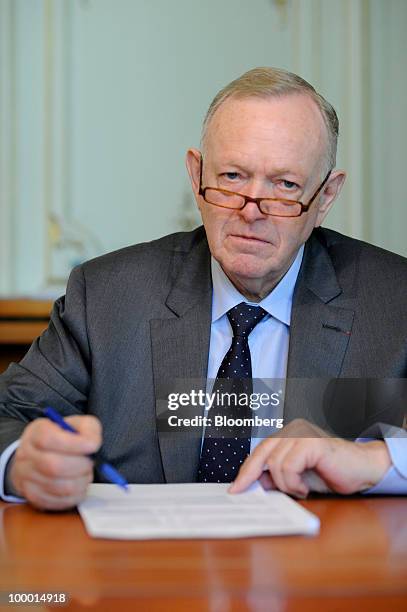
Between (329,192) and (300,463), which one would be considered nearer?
(300,463)

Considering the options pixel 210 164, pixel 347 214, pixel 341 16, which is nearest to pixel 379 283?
pixel 210 164

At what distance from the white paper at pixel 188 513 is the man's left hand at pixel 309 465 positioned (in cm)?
3

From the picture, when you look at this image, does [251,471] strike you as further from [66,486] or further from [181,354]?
[181,354]

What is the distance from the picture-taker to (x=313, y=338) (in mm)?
1854

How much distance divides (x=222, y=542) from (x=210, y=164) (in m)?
0.91

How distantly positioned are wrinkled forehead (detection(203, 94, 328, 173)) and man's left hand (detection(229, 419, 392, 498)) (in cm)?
60

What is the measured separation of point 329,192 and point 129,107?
2.64m

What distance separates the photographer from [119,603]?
910 mm

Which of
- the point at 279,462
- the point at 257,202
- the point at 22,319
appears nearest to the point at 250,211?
the point at 257,202

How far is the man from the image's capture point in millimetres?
1769

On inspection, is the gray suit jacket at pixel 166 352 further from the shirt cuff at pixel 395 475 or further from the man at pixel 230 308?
the shirt cuff at pixel 395 475

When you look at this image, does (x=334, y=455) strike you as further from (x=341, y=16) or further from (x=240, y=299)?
(x=341, y=16)

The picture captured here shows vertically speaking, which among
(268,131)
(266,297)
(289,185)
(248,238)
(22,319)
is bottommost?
(22,319)

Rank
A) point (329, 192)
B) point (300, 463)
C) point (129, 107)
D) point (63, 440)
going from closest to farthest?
point (63, 440) → point (300, 463) → point (329, 192) → point (129, 107)
